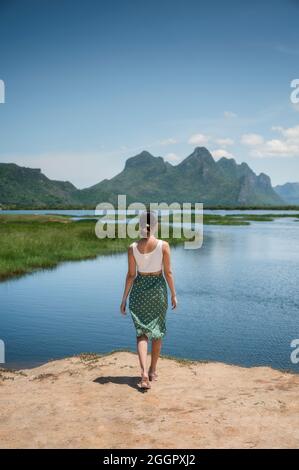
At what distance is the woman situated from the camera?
27.8 feet

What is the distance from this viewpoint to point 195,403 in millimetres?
8023

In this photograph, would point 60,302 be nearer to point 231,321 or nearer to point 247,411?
point 231,321

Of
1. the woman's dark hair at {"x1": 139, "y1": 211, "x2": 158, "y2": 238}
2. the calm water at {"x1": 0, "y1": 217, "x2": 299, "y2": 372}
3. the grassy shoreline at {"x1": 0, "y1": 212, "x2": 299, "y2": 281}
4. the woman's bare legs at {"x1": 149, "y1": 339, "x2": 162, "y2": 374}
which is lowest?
the calm water at {"x1": 0, "y1": 217, "x2": 299, "y2": 372}

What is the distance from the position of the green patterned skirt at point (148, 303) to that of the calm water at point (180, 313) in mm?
5916

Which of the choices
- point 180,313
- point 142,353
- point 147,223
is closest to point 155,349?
point 142,353

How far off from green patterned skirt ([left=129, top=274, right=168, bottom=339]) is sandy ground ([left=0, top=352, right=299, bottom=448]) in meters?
1.20

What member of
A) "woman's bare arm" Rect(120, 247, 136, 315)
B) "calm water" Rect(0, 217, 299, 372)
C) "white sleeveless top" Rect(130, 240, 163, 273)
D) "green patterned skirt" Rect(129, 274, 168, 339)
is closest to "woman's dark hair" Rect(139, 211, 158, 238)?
"white sleeveless top" Rect(130, 240, 163, 273)

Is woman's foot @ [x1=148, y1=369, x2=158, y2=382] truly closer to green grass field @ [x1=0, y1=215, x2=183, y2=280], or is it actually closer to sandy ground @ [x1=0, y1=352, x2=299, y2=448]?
sandy ground @ [x1=0, y1=352, x2=299, y2=448]

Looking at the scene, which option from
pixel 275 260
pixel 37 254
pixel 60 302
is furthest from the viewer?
pixel 275 260

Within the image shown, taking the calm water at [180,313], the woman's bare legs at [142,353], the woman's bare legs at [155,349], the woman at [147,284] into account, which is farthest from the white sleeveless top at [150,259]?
the calm water at [180,313]

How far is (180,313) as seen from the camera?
789 inches

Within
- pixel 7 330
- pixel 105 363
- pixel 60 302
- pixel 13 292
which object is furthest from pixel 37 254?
pixel 105 363

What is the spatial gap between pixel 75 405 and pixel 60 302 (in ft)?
47.5

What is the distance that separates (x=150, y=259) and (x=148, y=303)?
32.9 inches
